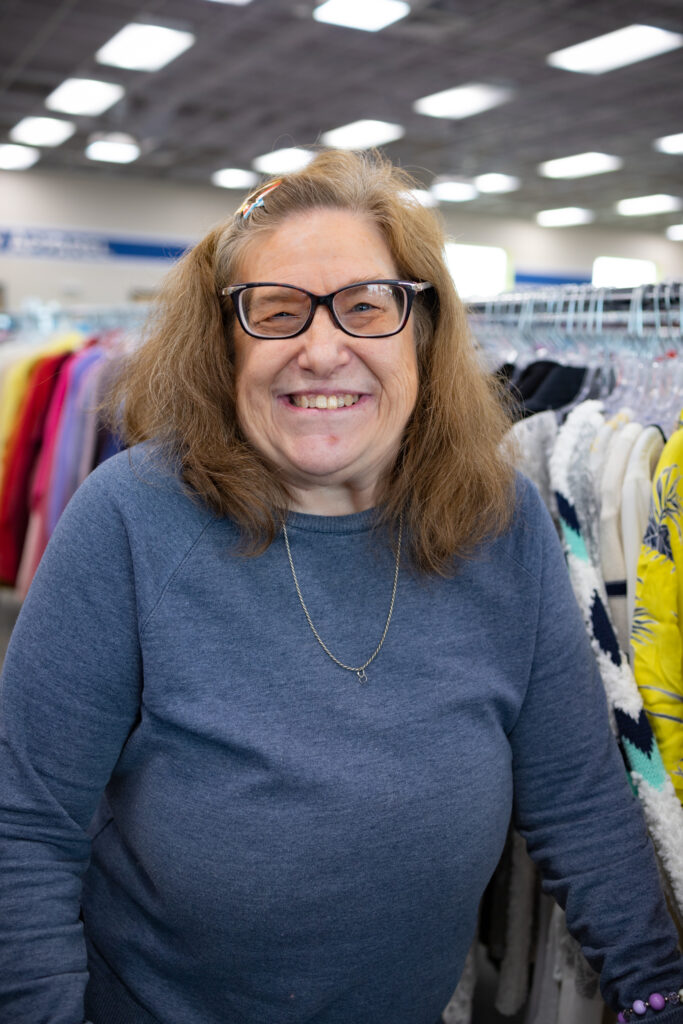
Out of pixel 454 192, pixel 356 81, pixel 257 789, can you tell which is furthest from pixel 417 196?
Answer: pixel 454 192

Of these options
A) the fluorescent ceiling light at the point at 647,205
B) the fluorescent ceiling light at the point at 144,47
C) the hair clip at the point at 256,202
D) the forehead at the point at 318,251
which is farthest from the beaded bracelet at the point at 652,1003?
the fluorescent ceiling light at the point at 647,205

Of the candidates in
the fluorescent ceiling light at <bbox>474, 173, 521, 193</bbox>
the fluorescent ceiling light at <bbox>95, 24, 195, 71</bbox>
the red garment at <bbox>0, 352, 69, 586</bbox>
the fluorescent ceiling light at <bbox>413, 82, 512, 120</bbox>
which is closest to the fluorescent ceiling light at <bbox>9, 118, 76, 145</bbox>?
the fluorescent ceiling light at <bbox>95, 24, 195, 71</bbox>

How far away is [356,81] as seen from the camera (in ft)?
27.3

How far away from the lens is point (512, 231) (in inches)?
600

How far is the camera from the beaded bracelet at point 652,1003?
3.87 ft

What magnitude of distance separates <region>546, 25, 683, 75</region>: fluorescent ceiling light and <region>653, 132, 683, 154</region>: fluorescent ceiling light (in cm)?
240

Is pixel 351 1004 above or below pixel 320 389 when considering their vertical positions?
below

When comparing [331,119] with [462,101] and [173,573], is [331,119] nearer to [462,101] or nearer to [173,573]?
[462,101]

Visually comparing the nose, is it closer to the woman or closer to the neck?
the woman

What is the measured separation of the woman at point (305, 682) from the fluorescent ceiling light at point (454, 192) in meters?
11.8

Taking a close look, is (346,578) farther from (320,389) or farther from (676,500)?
(676,500)

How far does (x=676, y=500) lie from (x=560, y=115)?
8946 millimetres

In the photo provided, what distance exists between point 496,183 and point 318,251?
12.2 meters

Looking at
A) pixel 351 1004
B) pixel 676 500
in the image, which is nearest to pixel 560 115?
pixel 676 500
